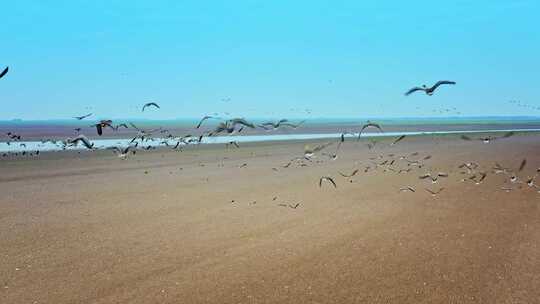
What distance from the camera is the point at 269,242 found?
9.40 m

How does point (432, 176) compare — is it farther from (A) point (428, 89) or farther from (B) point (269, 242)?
(B) point (269, 242)

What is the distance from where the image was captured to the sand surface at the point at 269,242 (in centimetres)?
679

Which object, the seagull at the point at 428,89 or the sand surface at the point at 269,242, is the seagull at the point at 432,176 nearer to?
the sand surface at the point at 269,242

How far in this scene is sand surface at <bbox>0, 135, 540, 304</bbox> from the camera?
6789 mm

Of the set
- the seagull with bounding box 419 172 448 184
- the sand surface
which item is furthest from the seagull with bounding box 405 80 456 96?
the seagull with bounding box 419 172 448 184

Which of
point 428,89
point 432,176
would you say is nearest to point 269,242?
point 428,89

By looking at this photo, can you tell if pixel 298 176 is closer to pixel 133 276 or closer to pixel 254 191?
pixel 254 191

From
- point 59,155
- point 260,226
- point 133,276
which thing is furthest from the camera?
point 59,155

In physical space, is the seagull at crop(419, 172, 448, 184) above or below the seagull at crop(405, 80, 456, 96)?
below

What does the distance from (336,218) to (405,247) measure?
2.81 metres

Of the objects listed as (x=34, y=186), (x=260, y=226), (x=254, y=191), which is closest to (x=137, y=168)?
(x=34, y=186)

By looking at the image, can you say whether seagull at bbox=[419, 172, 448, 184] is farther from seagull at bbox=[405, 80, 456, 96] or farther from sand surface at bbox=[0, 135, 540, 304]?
seagull at bbox=[405, 80, 456, 96]

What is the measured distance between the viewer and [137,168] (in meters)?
24.3

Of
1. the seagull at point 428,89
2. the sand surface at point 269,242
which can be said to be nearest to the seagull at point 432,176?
the sand surface at point 269,242
